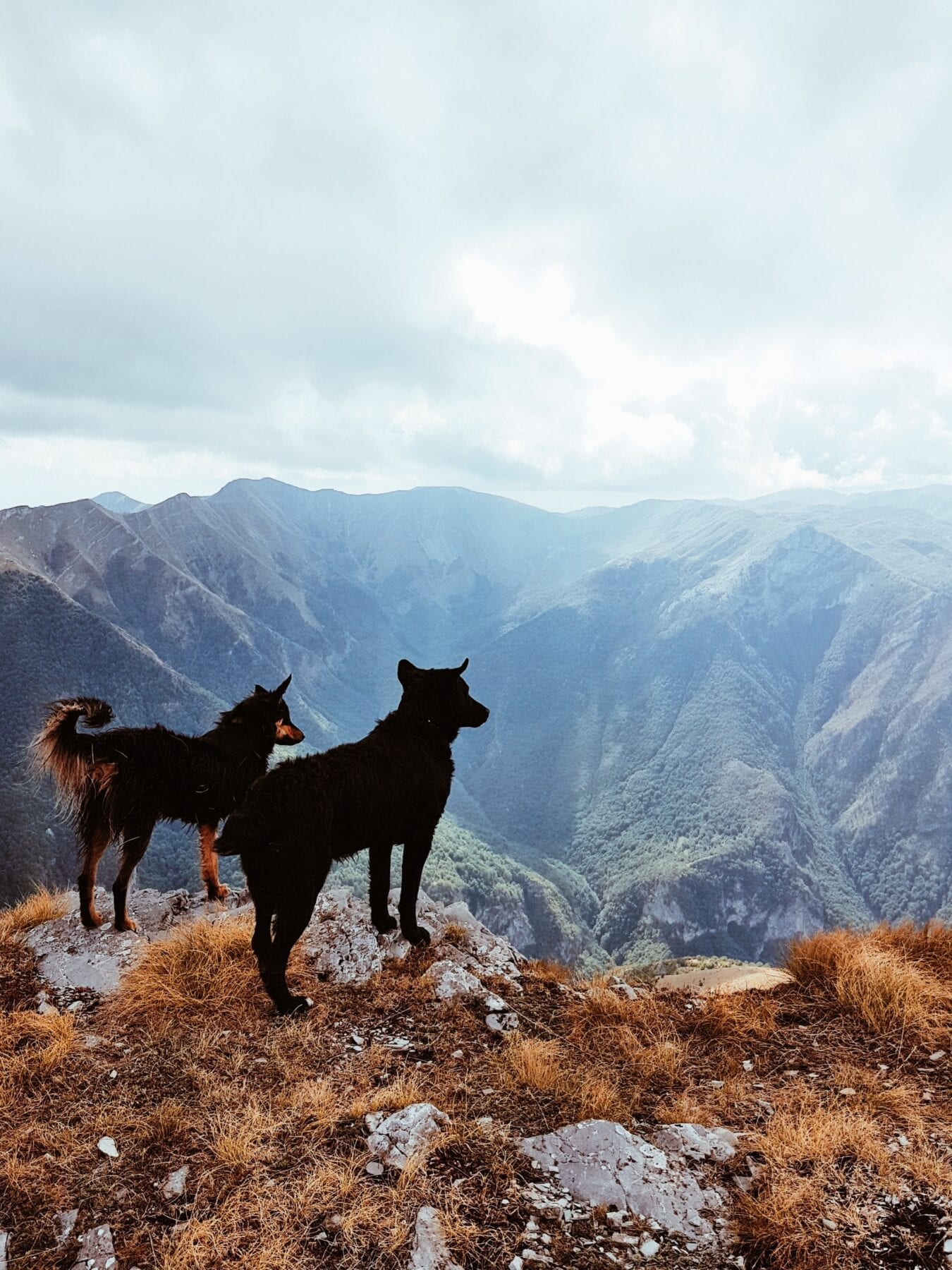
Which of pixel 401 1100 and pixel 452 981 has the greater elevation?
pixel 401 1100

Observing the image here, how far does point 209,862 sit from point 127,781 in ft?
5.22

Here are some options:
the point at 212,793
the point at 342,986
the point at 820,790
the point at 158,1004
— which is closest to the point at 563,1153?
the point at 342,986

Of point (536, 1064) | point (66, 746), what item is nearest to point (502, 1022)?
point (536, 1064)

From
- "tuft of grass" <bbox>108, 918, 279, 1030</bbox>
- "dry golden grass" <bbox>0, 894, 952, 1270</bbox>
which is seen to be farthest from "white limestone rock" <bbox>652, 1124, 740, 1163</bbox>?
"tuft of grass" <bbox>108, 918, 279, 1030</bbox>

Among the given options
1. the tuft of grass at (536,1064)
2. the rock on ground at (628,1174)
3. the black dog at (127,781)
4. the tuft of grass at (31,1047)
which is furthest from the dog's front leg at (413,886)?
the tuft of grass at (31,1047)

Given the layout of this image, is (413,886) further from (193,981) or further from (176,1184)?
(176,1184)

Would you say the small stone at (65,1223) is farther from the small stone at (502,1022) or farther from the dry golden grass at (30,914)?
the dry golden grass at (30,914)

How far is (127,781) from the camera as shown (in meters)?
6.08

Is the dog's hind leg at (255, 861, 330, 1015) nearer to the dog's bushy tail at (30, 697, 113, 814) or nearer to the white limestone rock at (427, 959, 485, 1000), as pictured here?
the white limestone rock at (427, 959, 485, 1000)

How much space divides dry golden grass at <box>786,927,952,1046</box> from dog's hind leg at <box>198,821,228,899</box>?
6.30m

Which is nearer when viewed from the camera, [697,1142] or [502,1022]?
[697,1142]

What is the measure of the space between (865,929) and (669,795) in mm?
165342

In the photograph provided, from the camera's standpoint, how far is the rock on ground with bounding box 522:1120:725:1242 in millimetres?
3361

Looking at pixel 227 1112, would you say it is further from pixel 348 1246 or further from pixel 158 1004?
pixel 158 1004
